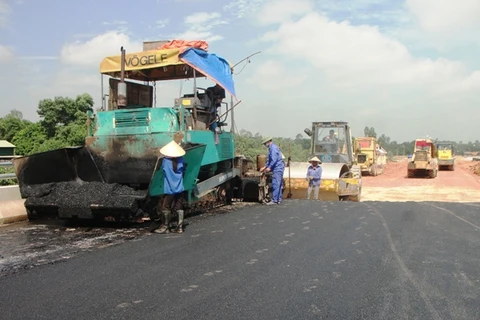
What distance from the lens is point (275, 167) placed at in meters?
10.8

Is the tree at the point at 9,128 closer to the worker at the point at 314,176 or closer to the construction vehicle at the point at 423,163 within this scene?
the construction vehicle at the point at 423,163

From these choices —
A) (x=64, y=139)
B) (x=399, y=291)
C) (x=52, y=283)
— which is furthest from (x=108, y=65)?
(x=64, y=139)

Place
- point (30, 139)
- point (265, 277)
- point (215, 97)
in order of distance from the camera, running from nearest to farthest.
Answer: point (265, 277), point (215, 97), point (30, 139)

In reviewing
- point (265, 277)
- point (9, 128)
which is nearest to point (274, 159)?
point (265, 277)

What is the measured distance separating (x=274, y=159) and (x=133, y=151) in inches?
152

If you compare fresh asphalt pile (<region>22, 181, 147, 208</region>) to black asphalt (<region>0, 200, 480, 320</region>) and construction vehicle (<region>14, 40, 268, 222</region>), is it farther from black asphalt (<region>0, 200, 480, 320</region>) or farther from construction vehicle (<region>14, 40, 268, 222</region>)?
black asphalt (<region>0, 200, 480, 320</region>)

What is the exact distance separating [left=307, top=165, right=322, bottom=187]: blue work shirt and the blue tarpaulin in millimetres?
3678

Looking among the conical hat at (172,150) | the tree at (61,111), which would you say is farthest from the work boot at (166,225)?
the tree at (61,111)

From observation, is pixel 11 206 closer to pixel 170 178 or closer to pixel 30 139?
pixel 170 178

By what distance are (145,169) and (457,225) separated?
5.41 m

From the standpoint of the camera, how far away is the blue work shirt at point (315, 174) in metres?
12.1

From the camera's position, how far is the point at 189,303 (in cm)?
384

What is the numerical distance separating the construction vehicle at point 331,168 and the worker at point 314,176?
44 cm

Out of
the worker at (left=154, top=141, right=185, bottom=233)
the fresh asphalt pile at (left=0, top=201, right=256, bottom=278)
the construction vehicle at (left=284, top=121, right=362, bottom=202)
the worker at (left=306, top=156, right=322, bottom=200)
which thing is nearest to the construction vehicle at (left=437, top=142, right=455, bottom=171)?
the construction vehicle at (left=284, top=121, right=362, bottom=202)
